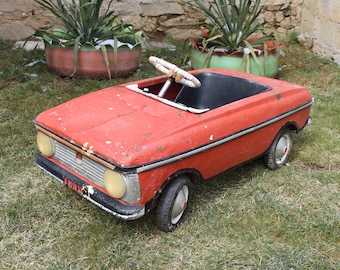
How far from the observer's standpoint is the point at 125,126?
87.9 inches

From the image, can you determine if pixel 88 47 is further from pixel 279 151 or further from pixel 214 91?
pixel 279 151

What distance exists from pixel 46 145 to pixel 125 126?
486 mm

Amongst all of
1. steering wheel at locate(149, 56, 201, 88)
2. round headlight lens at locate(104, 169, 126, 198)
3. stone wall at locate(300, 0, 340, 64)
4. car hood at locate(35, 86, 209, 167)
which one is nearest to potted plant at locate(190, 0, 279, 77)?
stone wall at locate(300, 0, 340, 64)

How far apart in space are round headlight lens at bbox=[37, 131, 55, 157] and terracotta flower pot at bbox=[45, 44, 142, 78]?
200 cm

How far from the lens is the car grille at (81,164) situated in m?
2.17

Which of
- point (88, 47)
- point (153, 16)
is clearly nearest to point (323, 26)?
point (153, 16)

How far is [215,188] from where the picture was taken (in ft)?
9.07

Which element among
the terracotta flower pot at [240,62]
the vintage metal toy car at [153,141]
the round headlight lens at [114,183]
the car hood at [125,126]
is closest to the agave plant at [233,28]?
the terracotta flower pot at [240,62]

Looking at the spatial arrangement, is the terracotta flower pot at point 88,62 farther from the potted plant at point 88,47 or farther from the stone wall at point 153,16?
the stone wall at point 153,16

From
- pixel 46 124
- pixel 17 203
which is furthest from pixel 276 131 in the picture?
pixel 17 203

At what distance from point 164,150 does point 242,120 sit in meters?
0.59

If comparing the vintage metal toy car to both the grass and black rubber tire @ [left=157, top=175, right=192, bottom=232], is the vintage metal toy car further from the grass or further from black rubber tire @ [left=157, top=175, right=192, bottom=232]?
the grass

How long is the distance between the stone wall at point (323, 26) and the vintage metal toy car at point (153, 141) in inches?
101

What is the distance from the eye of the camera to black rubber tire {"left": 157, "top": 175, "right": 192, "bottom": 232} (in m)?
2.21
